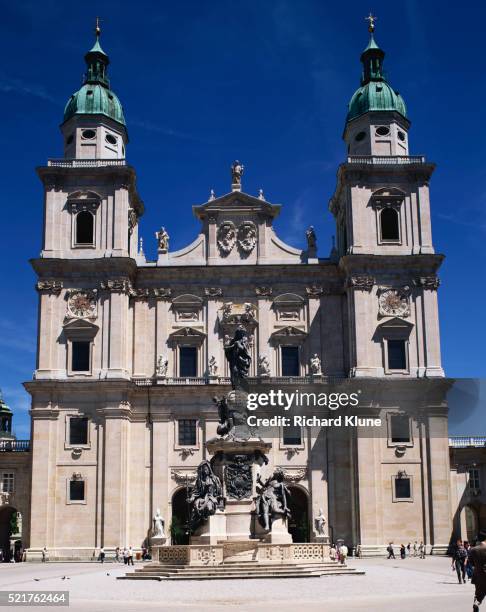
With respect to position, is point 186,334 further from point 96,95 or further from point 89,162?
point 96,95

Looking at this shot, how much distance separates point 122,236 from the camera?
56.5 metres

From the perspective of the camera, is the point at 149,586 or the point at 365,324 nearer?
the point at 149,586

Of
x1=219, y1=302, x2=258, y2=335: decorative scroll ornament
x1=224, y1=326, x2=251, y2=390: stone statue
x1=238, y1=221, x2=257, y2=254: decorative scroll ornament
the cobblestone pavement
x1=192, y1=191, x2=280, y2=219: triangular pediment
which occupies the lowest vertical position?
the cobblestone pavement

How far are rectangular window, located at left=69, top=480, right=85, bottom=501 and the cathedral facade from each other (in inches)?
3.1

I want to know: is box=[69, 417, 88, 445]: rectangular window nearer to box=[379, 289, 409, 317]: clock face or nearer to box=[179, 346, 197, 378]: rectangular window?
box=[179, 346, 197, 378]: rectangular window

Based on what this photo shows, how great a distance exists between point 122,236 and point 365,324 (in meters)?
15.2

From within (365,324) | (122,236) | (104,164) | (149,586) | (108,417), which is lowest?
(149,586)

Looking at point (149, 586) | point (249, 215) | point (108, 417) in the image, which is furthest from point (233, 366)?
point (249, 215)

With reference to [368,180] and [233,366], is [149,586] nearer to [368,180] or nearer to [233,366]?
[233,366]

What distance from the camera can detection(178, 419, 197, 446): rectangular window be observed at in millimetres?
54938

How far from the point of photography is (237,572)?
29.0 meters

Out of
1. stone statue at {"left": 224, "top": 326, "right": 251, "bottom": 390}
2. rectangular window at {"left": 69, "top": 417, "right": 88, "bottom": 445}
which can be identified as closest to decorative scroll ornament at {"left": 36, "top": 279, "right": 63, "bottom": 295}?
rectangular window at {"left": 69, "top": 417, "right": 88, "bottom": 445}

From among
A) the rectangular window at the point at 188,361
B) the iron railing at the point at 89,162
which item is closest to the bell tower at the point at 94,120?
the iron railing at the point at 89,162

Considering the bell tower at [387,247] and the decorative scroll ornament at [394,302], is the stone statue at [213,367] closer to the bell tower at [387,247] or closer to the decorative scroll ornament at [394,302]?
the bell tower at [387,247]
